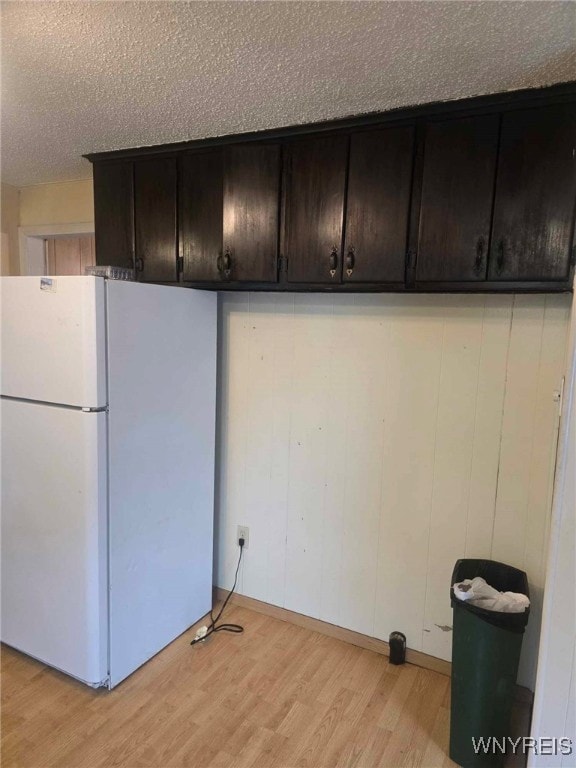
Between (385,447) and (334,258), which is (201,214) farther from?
(385,447)

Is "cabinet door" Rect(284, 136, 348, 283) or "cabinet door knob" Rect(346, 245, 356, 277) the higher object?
"cabinet door" Rect(284, 136, 348, 283)

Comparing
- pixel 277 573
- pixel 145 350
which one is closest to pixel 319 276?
pixel 145 350

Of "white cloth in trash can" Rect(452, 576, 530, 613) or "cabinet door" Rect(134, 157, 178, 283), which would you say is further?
"cabinet door" Rect(134, 157, 178, 283)

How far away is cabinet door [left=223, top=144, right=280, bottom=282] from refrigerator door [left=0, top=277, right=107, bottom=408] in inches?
25.5

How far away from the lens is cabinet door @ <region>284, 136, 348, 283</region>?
6.30ft

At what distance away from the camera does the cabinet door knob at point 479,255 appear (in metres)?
1.71

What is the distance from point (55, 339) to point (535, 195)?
6.08 feet

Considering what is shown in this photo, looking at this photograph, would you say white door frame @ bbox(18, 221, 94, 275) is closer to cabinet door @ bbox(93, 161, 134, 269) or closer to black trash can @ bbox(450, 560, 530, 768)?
cabinet door @ bbox(93, 161, 134, 269)

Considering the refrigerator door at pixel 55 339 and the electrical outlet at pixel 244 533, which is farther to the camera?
A: the electrical outlet at pixel 244 533

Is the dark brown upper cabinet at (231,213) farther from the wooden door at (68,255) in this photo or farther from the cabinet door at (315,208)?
the wooden door at (68,255)

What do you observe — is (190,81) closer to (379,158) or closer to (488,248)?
(379,158)

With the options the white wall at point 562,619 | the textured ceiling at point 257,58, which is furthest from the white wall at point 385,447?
the textured ceiling at point 257,58

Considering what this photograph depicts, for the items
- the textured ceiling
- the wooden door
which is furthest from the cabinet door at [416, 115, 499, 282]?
the wooden door

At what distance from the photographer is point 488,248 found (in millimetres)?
1706
